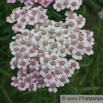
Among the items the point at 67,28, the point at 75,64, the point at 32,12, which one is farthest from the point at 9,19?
the point at 75,64

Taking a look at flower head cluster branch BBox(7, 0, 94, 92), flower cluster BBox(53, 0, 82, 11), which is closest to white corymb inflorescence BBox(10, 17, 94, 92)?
flower head cluster branch BBox(7, 0, 94, 92)

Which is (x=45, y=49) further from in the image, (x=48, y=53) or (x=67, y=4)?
(x=67, y=4)

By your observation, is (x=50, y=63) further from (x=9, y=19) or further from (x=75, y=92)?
(x=9, y=19)

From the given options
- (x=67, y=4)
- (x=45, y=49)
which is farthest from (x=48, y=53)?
(x=67, y=4)

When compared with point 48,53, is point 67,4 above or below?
above

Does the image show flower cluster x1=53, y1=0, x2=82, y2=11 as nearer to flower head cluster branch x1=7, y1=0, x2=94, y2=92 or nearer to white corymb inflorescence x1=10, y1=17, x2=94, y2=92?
flower head cluster branch x1=7, y1=0, x2=94, y2=92

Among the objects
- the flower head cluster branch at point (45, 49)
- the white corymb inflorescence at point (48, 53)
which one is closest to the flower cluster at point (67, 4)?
the flower head cluster branch at point (45, 49)

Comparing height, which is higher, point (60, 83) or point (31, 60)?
point (31, 60)

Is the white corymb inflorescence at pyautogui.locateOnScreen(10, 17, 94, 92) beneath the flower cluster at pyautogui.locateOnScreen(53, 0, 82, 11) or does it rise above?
beneath
